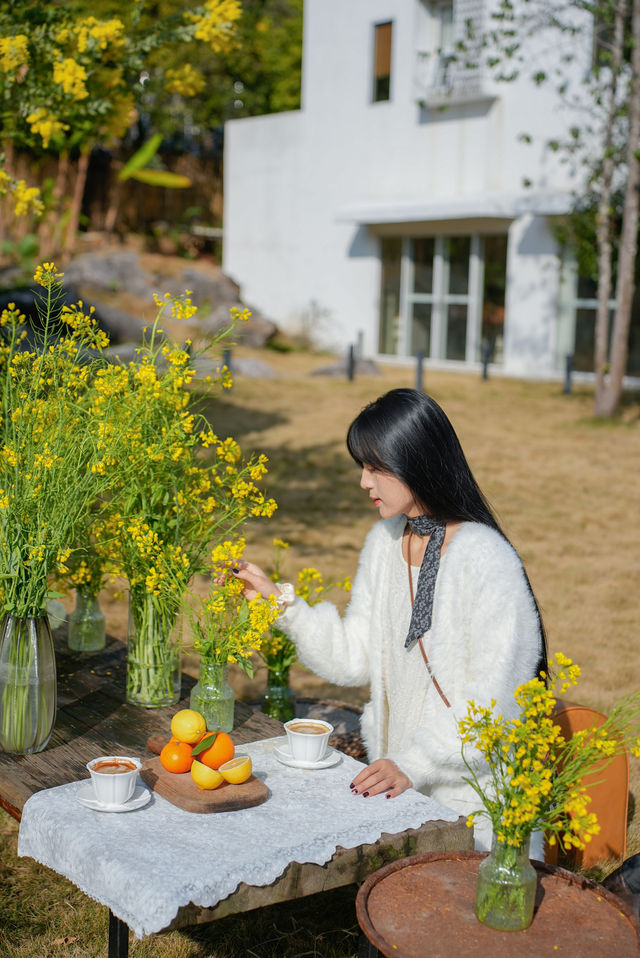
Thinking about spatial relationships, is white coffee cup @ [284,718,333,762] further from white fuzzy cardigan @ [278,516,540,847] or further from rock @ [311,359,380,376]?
rock @ [311,359,380,376]

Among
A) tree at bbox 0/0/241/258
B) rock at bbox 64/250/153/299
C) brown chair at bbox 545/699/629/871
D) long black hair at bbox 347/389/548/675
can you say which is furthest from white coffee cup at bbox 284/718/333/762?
rock at bbox 64/250/153/299

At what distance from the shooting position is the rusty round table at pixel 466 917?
182cm

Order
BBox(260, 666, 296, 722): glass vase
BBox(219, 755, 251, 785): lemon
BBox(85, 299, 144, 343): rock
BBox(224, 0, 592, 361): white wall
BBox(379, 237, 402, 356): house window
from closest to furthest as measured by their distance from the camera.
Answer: BBox(219, 755, 251, 785): lemon → BBox(260, 666, 296, 722): glass vase → BBox(85, 299, 144, 343): rock → BBox(224, 0, 592, 361): white wall → BBox(379, 237, 402, 356): house window

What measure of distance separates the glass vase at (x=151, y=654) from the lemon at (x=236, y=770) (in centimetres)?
54

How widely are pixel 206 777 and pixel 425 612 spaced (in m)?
0.71

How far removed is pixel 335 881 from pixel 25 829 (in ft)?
2.02

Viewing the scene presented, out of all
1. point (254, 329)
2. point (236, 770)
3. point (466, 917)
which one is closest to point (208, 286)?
point (254, 329)

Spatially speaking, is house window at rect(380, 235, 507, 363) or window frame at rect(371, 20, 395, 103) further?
window frame at rect(371, 20, 395, 103)

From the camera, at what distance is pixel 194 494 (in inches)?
107

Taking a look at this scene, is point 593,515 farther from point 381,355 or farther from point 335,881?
point 381,355

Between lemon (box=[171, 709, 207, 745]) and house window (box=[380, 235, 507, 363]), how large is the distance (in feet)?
55.6

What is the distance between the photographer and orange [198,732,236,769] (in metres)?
2.25

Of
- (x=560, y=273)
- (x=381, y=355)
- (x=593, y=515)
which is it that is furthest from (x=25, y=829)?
(x=381, y=355)

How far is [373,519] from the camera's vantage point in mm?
8250
